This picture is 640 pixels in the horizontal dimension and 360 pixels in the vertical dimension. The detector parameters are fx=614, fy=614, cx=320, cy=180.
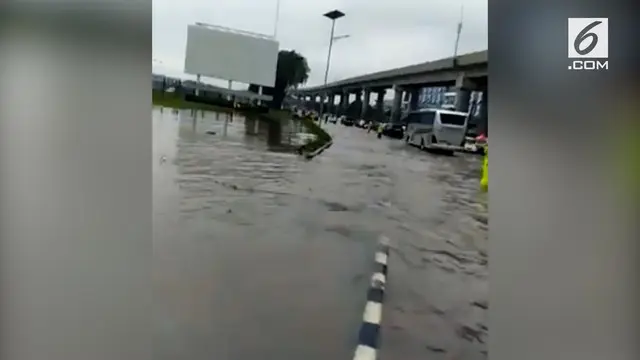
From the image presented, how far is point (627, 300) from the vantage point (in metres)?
2.42

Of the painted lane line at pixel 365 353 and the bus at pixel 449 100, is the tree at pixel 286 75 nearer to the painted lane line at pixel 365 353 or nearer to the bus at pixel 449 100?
the bus at pixel 449 100

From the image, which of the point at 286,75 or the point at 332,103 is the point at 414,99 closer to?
the point at 332,103

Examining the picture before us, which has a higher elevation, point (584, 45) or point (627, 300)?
point (584, 45)

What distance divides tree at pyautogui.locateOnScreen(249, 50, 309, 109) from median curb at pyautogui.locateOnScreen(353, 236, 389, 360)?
2.36 ft

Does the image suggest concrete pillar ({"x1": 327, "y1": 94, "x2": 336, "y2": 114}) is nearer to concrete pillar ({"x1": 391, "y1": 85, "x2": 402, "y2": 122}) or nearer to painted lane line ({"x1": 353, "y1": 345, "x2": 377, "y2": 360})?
concrete pillar ({"x1": 391, "y1": 85, "x2": 402, "y2": 122})

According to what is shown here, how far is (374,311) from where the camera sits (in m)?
2.38

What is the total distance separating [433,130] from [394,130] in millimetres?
159

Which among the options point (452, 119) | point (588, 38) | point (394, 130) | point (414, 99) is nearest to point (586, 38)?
point (588, 38)

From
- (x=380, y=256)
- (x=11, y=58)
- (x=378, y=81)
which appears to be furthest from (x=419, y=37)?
(x=11, y=58)

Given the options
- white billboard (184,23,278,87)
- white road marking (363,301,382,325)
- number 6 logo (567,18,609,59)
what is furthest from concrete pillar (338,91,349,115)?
number 6 logo (567,18,609,59)

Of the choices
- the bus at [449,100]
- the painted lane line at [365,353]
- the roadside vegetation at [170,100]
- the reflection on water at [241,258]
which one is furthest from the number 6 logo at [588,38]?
the roadside vegetation at [170,100]

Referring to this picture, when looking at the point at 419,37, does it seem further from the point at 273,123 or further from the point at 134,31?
the point at 134,31

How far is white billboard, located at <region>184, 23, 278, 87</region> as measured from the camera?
8.05 feet

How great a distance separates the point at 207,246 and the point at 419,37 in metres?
1.18
